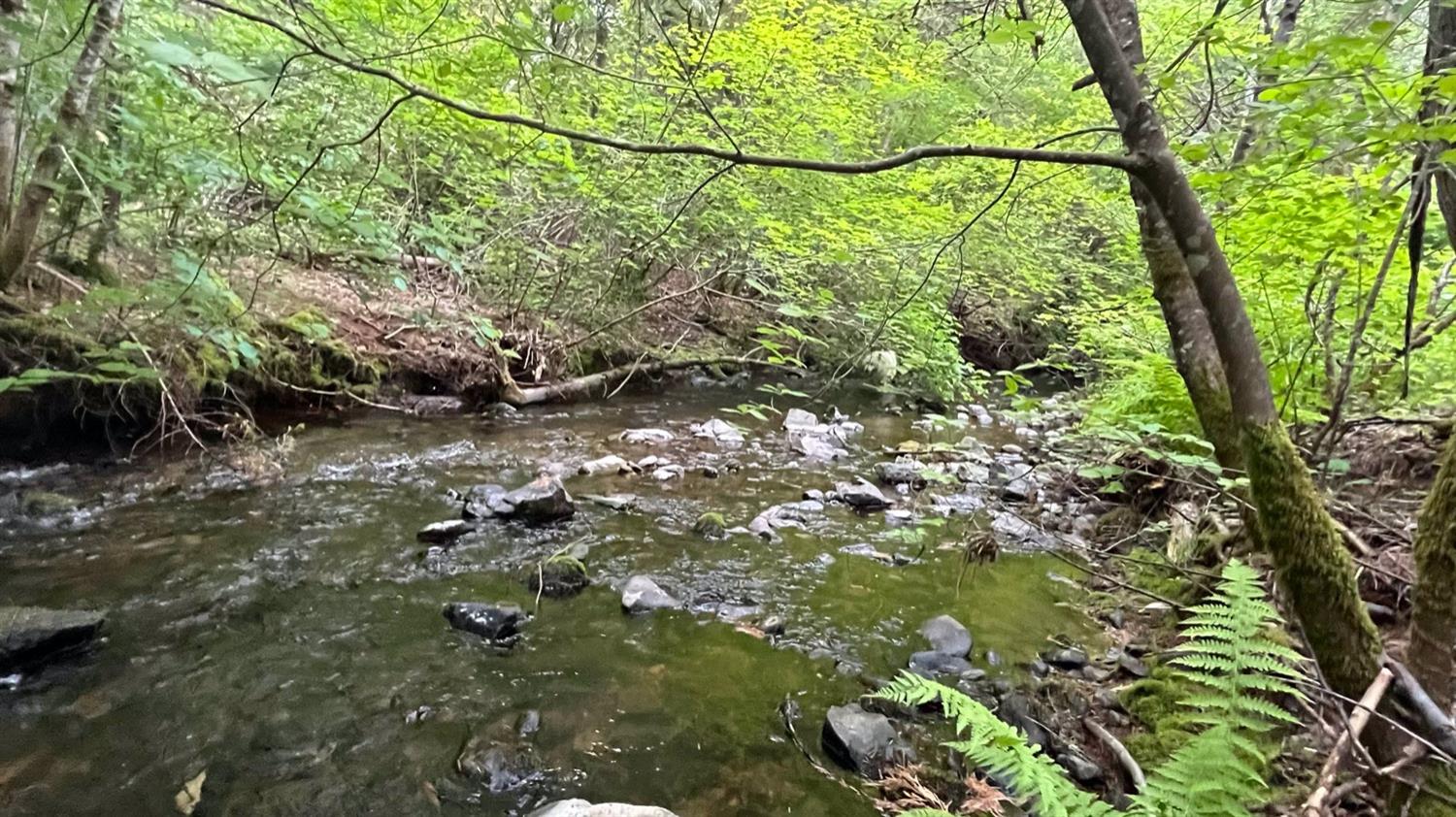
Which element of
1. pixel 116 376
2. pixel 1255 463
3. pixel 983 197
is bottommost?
pixel 116 376

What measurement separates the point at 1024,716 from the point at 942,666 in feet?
2.13

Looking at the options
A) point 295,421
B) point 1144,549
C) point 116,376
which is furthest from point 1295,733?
point 295,421

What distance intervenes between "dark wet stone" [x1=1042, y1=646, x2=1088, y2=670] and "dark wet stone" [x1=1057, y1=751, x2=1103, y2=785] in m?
1.01

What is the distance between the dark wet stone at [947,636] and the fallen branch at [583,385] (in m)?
4.96

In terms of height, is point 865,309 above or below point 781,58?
below

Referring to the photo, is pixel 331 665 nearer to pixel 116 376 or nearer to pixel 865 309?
pixel 116 376

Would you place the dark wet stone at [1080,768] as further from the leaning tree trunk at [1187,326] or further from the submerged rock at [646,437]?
the submerged rock at [646,437]

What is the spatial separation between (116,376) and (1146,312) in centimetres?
819

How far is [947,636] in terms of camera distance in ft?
14.1

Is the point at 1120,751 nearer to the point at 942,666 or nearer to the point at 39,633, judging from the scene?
the point at 942,666

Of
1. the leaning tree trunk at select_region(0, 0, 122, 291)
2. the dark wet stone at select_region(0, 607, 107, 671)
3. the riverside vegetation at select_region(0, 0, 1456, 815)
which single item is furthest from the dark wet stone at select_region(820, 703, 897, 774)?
the leaning tree trunk at select_region(0, 0, 122, 291)

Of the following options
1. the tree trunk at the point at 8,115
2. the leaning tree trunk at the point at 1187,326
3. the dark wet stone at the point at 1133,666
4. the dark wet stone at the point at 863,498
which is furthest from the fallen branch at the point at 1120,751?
the tree trunk at the point at 8,115

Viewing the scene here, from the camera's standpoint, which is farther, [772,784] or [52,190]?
[52,190]

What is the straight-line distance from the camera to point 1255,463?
2262 mm
